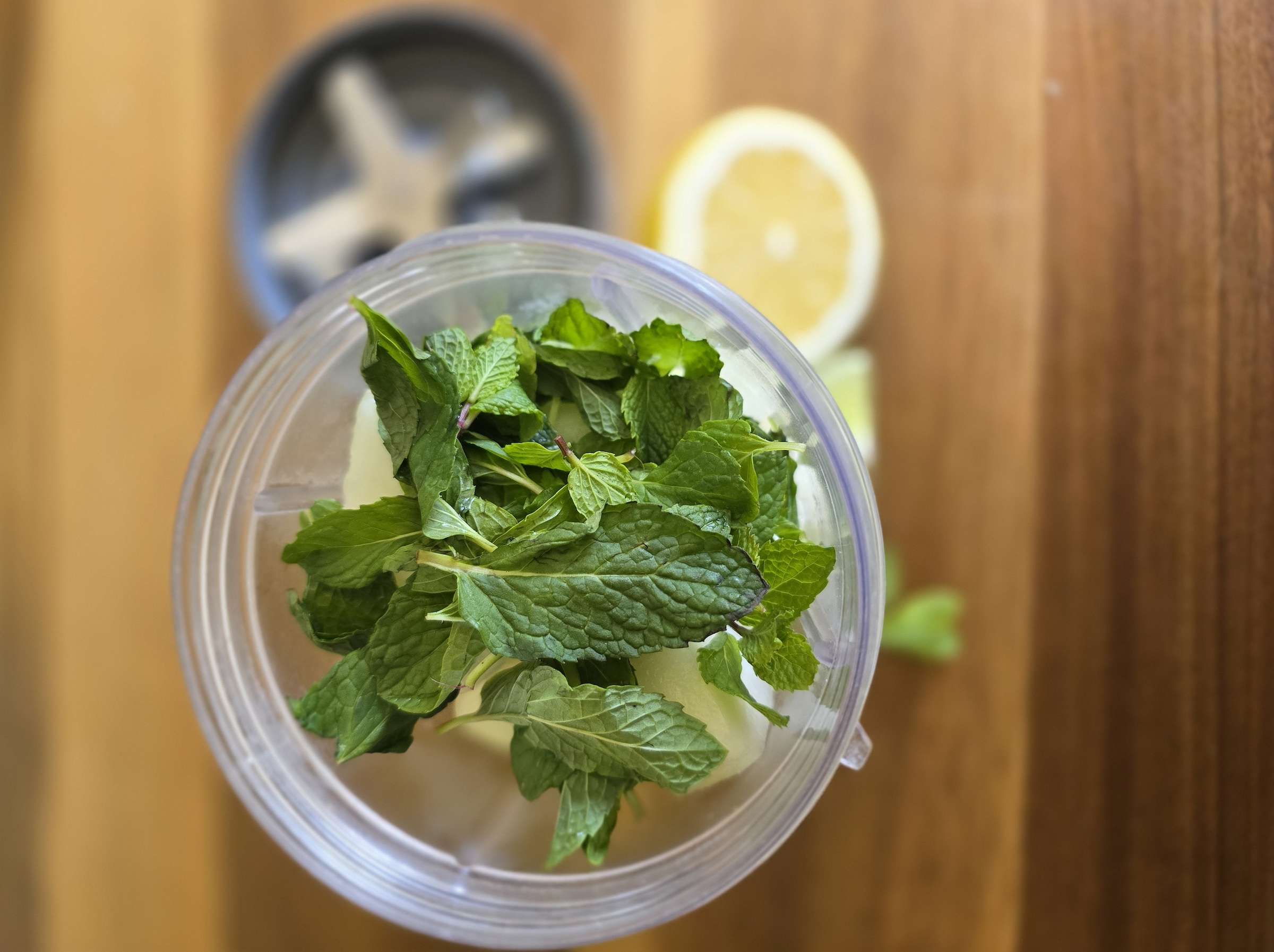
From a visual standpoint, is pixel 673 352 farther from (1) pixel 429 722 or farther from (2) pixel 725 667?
(1) pixel 429 722

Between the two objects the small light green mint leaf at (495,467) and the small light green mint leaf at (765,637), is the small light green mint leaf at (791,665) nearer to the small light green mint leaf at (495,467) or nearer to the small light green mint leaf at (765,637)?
the small light green mint leaf at (765,637)

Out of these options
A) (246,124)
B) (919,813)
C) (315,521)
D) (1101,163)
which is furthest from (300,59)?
(919,813)

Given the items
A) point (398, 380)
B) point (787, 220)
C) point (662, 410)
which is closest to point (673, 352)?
point (662, 410)

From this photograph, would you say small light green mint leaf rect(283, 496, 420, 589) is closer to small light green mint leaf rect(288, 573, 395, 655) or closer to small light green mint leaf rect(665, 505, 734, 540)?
small light green mint leaf rect(288, 573, 395, 655)

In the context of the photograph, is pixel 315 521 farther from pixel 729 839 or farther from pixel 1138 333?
pixel 1138 333

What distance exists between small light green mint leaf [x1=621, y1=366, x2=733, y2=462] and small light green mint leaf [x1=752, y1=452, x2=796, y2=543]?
0.03 metres

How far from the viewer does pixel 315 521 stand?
44cm

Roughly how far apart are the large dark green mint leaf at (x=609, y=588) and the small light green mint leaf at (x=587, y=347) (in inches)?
3.2

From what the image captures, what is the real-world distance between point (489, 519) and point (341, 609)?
96mm

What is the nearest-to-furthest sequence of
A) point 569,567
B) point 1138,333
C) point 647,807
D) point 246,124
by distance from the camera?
point 569,567 → point 647,807 → point 1138,333 → point 246,124

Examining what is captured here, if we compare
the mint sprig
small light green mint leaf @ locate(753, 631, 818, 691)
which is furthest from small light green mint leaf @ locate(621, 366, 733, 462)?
small light green mint leaf @ locate(753, 631, 818, 691)

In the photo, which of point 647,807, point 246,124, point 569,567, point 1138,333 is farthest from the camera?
point 246,124

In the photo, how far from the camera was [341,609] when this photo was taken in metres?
0.46

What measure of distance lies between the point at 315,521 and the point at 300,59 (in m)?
0.50
